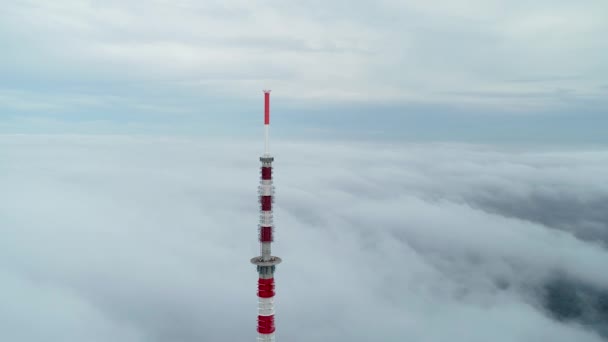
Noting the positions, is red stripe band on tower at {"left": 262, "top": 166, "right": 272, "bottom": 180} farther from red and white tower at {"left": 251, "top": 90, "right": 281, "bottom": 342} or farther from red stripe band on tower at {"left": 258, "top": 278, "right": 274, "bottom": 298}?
red stripe band on tower at {"left": 258, "top": 278, "right": 274, "bottom": 298}

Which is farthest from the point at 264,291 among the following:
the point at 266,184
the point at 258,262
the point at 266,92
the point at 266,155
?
the point at 266,92

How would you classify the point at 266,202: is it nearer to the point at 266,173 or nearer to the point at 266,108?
the point at 266,173

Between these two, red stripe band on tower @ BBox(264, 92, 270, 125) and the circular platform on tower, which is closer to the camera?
red stripe band on tower @ BBox(264, 92, 270, 125)

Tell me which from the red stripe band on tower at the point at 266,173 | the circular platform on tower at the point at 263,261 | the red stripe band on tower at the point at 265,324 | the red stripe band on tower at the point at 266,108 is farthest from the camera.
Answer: the red stripe band on tower at the point at 265,324

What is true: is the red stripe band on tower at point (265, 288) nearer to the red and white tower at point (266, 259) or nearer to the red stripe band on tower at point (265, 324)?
the red and white tower at point (266, 259)

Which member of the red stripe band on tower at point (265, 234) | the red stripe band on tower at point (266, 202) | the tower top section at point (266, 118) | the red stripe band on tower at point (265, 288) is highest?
the tower top section at point (266, 118)

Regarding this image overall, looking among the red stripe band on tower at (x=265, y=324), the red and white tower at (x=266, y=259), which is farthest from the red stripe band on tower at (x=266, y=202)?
the red stripe band on tower at (x=265, y=324)

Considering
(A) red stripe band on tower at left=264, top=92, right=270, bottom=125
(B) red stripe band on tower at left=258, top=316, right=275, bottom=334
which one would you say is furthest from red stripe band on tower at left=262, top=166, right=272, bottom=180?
(B) red stripe band on tower at left=258, top=316, right=275, bottom=334
